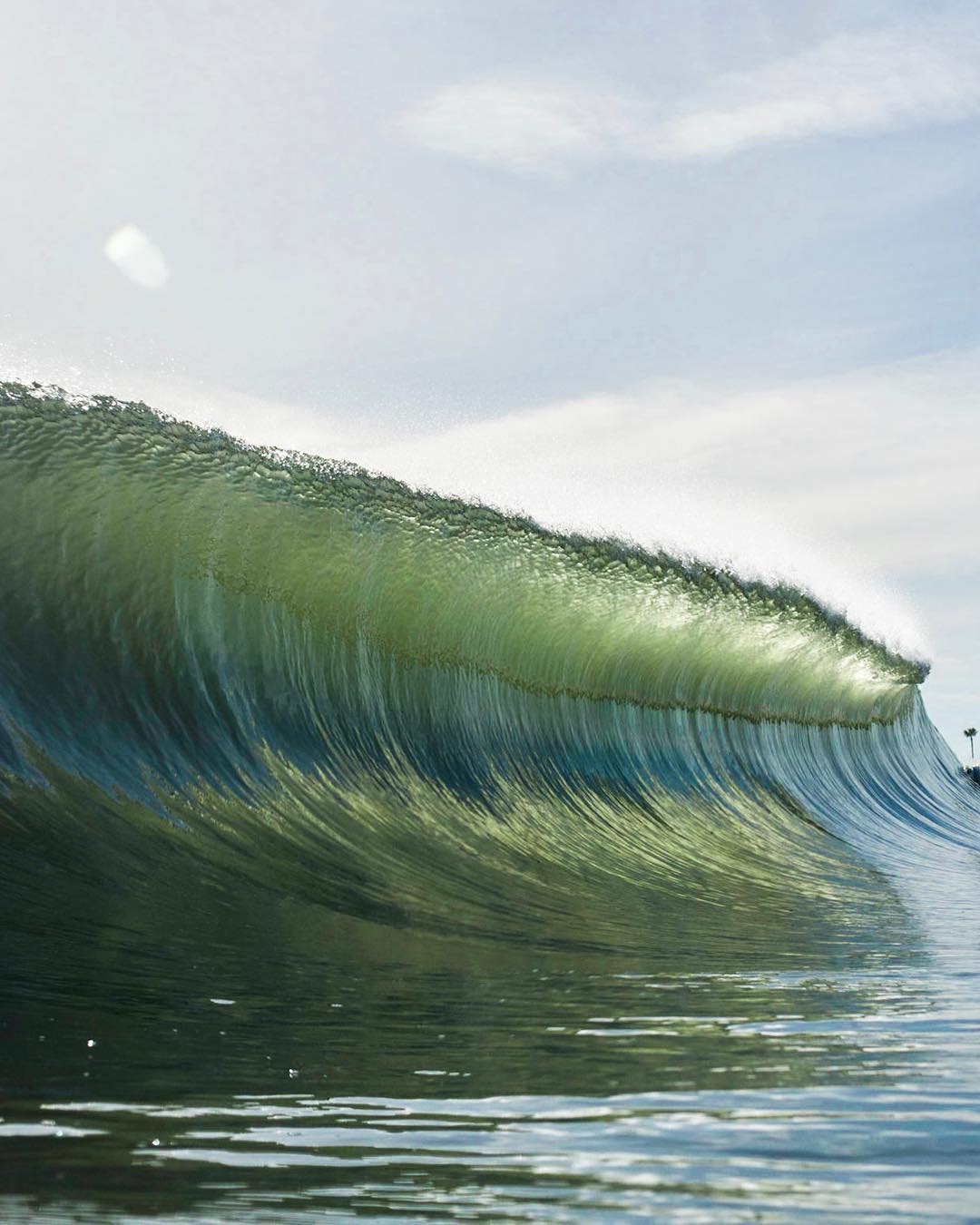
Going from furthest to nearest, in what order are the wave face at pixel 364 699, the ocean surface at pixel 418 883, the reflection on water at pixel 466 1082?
the wave face at pixel 364 699
the ocean surface at pixel 418 883
the reflection on water at pixel 466 1082

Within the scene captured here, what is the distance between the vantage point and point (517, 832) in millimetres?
6961

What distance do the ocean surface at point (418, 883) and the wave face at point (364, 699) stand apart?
0.02 metres

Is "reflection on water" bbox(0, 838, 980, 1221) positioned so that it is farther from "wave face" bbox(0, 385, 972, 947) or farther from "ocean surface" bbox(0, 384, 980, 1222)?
"wave face" bbox(0, 385, 972, 947)

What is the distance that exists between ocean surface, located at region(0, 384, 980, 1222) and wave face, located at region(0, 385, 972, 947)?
0.02 meters

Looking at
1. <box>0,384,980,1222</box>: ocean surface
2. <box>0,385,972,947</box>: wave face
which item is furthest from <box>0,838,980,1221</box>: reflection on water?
<box>0,385,972,947</box>: wave face

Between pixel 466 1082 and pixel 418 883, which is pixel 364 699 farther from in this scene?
pixel 466 1082

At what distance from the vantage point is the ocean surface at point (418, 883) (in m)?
1.94

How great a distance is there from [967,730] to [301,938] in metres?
74.0

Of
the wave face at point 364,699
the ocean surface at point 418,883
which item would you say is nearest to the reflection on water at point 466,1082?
the ocean surface at point 418,883

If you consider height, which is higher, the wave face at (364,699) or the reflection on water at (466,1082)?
the wave face at (364,699)

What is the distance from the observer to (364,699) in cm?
748

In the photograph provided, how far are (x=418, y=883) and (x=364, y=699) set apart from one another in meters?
2.23

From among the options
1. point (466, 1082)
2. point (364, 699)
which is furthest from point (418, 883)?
point (466, 1082)

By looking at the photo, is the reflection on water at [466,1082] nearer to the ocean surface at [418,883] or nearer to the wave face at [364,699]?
the ocean surface at [418,883]
